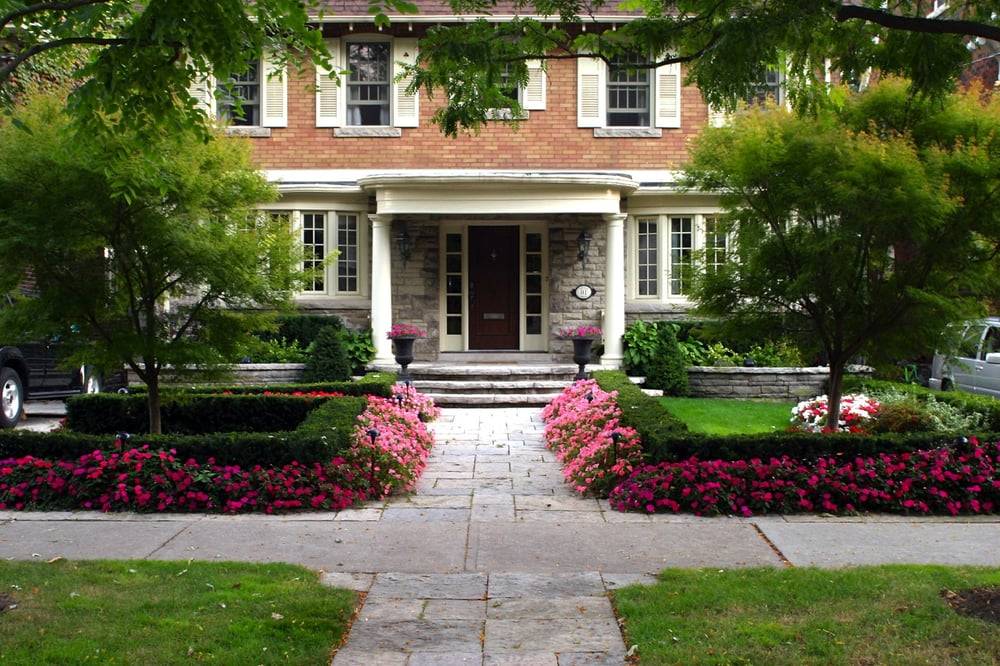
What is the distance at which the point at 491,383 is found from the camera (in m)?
15.7

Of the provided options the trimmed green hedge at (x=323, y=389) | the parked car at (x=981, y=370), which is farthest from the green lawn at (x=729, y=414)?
the trimmed green hedge at (x=323, y=389)

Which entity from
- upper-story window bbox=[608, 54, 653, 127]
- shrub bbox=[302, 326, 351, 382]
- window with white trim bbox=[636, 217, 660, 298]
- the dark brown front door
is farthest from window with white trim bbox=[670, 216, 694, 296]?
shrub bbox=[302, 326, 351, 382]

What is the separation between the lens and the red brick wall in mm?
18031

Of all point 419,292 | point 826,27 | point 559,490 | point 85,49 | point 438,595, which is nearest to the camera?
point 438,595

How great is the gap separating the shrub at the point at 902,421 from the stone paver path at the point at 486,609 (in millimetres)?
4272

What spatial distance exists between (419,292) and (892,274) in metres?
9.81

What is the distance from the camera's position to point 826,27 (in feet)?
20.1

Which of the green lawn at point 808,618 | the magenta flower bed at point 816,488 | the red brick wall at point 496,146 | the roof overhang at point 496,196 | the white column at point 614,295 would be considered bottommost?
the green lawn at point 808,618

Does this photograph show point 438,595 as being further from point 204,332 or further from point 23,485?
point 204,332

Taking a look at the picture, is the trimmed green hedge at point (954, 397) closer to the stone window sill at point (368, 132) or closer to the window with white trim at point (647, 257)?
the window with white trim at point (647, 257)

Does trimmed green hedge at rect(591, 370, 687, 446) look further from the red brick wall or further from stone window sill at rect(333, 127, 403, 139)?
stone window sill at rect(333, 127, 403, 139)

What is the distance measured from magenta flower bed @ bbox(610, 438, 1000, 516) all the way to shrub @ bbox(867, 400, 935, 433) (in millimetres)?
2587

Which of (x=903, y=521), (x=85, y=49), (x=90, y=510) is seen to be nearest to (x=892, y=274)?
(x=903, y=521)

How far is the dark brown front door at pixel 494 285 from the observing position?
60.2 feet
